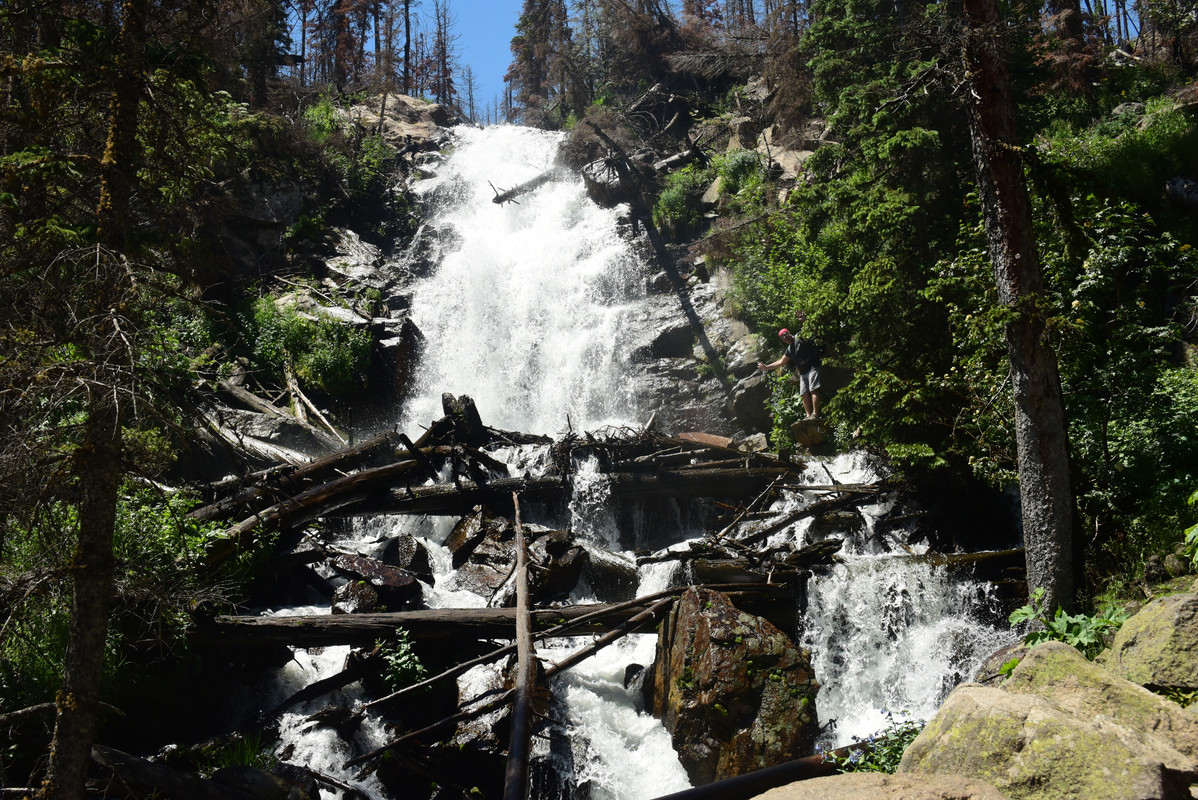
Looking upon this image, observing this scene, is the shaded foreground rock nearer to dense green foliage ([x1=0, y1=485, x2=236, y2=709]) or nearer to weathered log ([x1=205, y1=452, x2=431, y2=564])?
dense green foliage ([x1=0, y1=485, x2=236, y2=709])

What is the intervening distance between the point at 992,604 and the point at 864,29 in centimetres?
1287

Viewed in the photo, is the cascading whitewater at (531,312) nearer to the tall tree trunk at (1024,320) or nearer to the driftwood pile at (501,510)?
the driftwood pile at (501,510)

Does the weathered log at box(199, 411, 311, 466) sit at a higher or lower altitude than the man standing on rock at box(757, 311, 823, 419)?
lower

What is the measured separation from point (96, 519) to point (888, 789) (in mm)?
5516

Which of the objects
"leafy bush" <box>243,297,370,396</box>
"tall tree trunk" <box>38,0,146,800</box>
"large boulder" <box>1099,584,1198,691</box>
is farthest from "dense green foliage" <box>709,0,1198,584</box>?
"leafy bush" <box>243,297,370,396</box>

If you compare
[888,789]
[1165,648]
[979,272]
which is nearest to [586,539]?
[979,272]

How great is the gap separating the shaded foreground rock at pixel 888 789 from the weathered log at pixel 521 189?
25.2 meters

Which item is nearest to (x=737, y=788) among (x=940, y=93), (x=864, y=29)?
(x=940, y=93)

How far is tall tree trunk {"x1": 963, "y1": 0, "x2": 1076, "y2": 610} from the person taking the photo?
6.77m

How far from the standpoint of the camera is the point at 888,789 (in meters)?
3.59

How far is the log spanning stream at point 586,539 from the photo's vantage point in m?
7.91

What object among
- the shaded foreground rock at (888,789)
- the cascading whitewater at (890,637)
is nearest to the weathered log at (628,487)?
the cascading whitewater at (890,637)

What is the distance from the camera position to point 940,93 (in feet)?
39.7

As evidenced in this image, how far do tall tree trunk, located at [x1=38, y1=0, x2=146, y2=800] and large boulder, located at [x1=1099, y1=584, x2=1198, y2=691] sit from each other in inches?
285
